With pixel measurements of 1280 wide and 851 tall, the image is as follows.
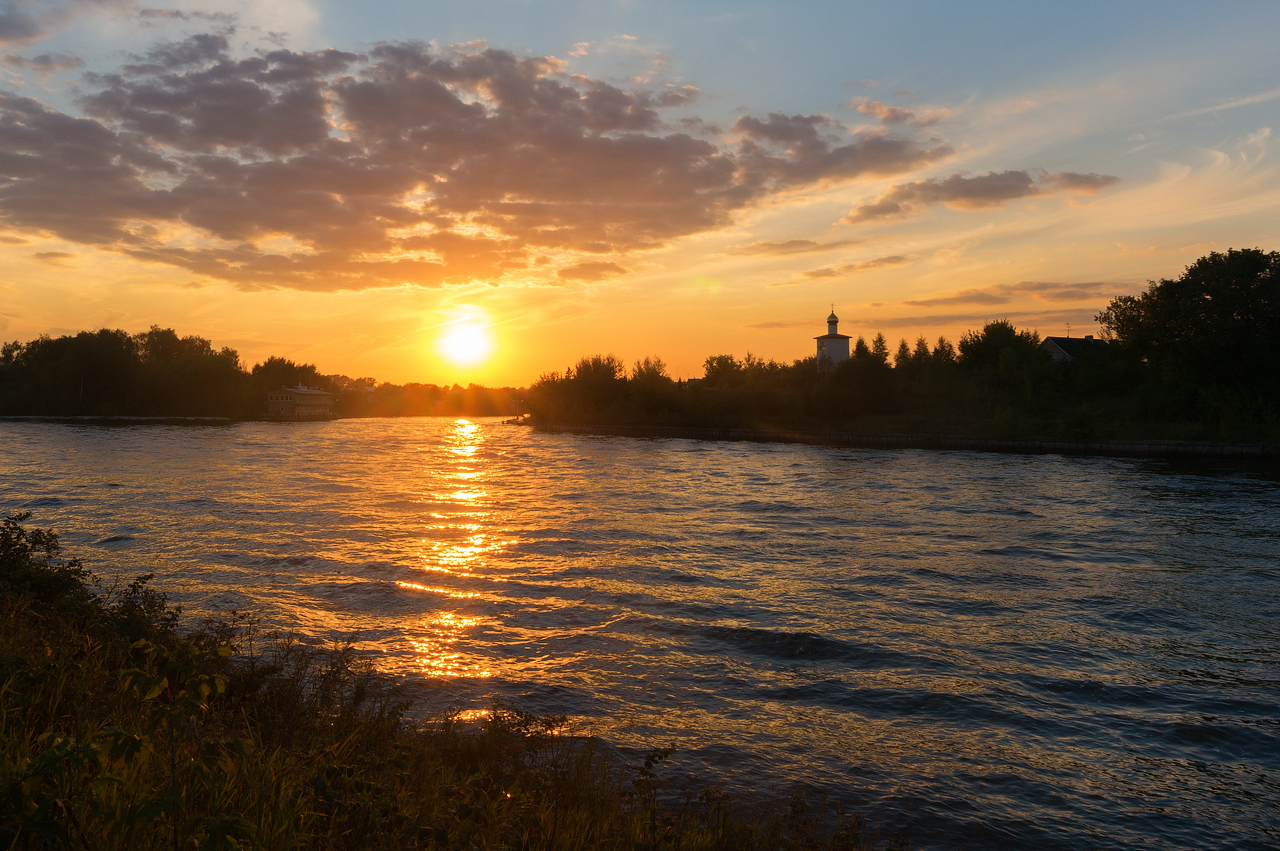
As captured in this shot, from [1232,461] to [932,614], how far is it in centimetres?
4987

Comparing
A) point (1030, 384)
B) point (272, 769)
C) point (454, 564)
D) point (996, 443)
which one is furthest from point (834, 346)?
point (272, 769)

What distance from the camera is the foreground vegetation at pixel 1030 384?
60125 millimetres

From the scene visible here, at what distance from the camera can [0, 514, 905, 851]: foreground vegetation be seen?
398 cm

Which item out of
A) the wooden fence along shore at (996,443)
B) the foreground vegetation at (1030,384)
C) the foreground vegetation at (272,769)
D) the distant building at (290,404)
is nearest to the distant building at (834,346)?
the foreground vegetation at (1030,384)

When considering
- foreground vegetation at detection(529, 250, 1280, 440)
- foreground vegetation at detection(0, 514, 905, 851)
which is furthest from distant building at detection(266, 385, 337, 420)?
foreground vegetation at detection(0, 514, 905, 851)

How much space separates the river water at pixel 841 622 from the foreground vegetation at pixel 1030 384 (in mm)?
36123

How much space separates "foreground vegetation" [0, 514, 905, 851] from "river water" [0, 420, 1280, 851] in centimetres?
142

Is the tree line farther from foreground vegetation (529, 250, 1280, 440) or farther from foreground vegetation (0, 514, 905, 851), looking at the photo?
foreground vegetation (0, 514, 905, 851)

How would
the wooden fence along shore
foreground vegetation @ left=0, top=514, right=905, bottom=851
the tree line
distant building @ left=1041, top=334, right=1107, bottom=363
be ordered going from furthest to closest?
1. the tree line
2. distant building @ left=1041, top=334, right=1107, bottom=363
3. the wooden fence along shore
4. foreground vegetation @ left=0, top=514, right=905, bottom=851

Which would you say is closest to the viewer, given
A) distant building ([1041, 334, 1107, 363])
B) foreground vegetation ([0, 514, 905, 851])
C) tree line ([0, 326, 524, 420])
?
foreground vegetation ([0, 514, 905, 851])

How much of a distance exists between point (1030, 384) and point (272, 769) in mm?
85470

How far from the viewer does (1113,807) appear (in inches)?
281

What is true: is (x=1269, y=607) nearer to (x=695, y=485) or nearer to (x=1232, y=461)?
(x=695, y=485)

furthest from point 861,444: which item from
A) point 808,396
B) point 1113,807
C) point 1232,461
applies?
point 1113,807
